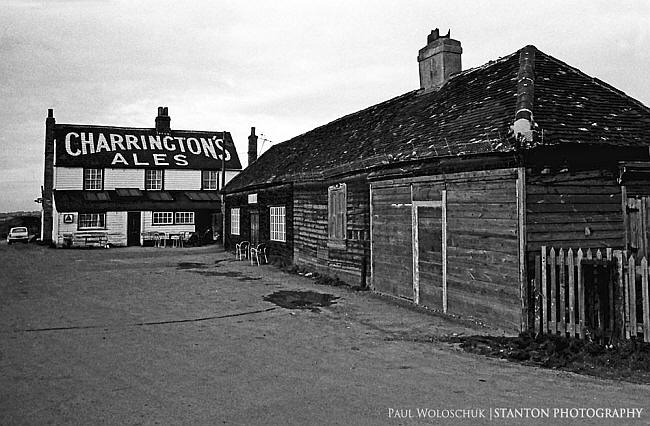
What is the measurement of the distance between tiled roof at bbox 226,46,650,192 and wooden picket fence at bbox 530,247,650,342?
2.10 m

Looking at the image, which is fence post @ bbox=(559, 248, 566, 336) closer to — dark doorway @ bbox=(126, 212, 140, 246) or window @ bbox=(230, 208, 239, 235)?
window @ bbox=(230, 208, 239, 235)

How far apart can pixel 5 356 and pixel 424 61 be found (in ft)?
43.3

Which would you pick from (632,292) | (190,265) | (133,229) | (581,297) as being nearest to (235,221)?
(190,265)

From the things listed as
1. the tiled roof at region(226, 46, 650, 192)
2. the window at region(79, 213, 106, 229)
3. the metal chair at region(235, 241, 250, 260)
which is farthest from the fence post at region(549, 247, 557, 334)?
the window at region(79, 213, 106, 229)

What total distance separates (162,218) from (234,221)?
10293mm

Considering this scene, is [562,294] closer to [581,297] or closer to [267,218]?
[581,297]

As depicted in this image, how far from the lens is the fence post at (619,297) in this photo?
7844mm

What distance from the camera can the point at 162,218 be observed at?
1508 inches

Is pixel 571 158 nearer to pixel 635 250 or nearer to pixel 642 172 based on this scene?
pixel 642 172

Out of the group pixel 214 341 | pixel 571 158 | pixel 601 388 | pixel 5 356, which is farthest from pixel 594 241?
pixel 5 356

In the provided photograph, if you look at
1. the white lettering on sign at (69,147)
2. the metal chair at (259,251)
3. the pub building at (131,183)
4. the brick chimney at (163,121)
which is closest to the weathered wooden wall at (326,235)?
the metal chair at (259,251)

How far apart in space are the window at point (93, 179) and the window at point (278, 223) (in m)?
20.5

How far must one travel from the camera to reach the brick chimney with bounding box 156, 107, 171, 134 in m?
43.6

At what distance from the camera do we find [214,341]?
29.7 feet
